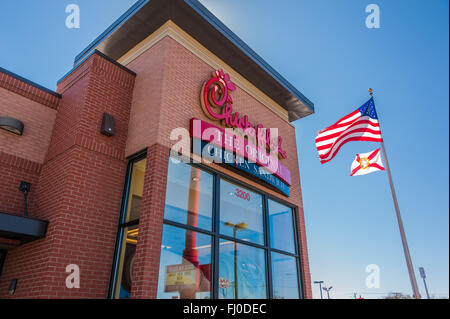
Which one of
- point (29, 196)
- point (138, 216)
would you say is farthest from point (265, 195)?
point (29, 196)

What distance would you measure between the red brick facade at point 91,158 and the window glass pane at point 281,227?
56.4 inches

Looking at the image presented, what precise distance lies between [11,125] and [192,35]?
4959 millimetres

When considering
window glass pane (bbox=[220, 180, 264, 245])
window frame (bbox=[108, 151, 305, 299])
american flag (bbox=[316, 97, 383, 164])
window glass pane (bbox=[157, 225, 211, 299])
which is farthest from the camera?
american flag (bbox=[316, 97, 383, 164])

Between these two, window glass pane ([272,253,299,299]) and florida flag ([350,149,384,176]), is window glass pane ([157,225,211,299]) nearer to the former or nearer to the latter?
window glass pane ([272,253,299,299])

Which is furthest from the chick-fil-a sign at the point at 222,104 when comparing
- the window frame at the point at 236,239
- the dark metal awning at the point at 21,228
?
the dark metal awning at the point at 21,228

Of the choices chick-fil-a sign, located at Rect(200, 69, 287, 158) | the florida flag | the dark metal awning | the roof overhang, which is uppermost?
the roof overhang

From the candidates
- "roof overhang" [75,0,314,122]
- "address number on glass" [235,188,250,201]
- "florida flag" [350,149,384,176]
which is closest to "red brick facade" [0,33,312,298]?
"address number on glass" [235,188,250,201]

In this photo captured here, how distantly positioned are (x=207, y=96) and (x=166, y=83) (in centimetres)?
129

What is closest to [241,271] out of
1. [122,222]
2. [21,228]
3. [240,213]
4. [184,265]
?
[240,213]

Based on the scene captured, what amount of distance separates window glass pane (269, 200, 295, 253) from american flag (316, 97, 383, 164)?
6.58 ft

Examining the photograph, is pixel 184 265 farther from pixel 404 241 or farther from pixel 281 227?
pixel 404 241

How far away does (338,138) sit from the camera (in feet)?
29.1

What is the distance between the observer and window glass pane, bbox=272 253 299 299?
883 centimetres

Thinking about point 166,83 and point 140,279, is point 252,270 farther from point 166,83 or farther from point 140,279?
point 166,83
